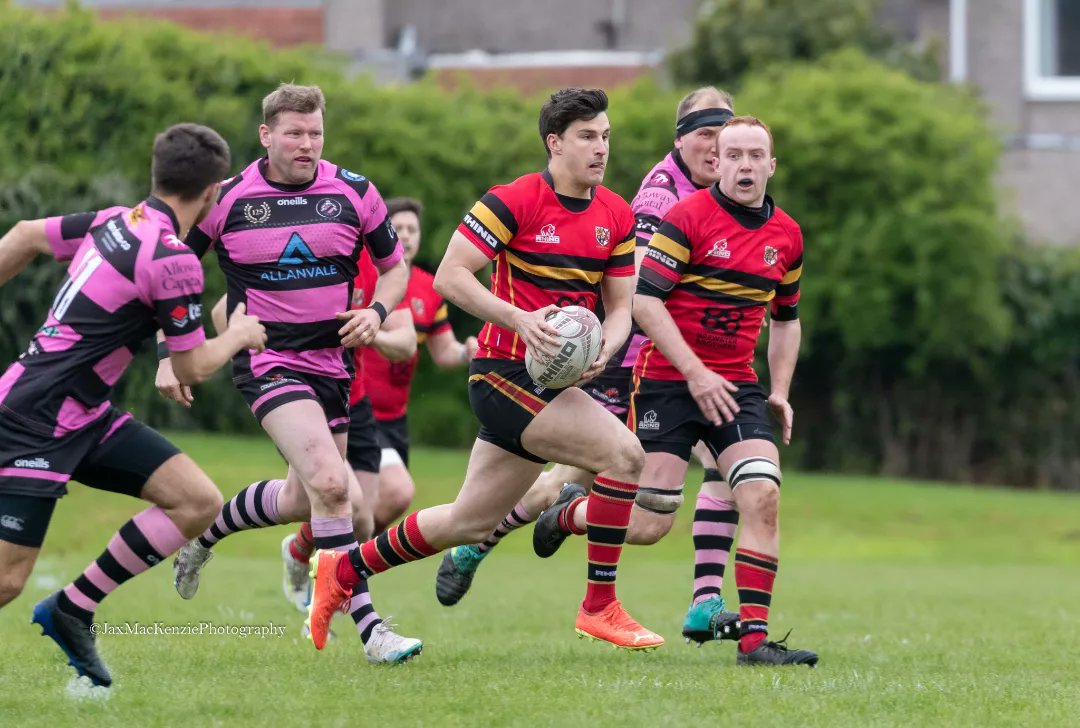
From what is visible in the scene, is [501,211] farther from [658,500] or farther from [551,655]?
[551,655]

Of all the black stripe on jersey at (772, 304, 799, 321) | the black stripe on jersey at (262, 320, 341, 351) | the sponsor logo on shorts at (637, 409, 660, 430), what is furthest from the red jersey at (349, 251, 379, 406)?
the black stripe on jersey at (772, 304, 799, 321)

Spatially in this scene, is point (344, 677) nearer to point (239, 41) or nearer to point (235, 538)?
point (235, 538)

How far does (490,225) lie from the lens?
702 cm

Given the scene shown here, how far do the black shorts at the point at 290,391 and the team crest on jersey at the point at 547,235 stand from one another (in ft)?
4.17

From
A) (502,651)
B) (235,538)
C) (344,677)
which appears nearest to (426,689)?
(344,677)

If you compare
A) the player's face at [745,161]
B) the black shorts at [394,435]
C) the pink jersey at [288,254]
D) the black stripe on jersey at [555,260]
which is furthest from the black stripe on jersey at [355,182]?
the black shorts at [394,435]

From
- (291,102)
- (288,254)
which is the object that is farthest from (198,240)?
(291,102)

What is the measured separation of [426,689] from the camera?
6340 mm

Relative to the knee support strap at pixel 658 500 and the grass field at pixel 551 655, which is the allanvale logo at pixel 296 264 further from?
the knee support strap at pixel 658 500

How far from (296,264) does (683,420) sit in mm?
1949

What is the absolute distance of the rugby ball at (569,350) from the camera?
6.76m

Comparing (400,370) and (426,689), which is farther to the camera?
(400,370)

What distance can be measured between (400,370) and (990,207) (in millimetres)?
14594

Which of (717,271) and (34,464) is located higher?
(717,271)
